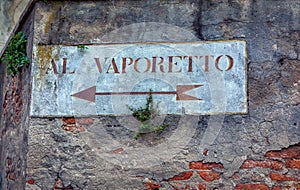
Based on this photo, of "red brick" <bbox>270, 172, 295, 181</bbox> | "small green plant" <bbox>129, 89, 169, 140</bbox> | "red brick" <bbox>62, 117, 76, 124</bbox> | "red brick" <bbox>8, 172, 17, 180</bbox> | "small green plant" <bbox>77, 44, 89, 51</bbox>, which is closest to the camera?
"red brick" <bbox>270, 172, 295, 181</bbox>

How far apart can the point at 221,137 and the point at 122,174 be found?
2.67ft

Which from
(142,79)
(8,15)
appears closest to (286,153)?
(142,79)

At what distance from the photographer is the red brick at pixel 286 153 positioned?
16.9 feet

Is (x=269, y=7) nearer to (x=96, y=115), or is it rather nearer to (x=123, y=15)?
(x=123, y=15)

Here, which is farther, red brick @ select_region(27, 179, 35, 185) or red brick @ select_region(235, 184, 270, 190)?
red brick @ select_region(27, 179, 35, 185)

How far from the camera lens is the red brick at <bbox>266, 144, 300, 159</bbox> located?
16.9 ft

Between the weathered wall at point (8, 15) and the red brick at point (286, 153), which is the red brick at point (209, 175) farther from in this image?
the weathered wall at point (8, 15)

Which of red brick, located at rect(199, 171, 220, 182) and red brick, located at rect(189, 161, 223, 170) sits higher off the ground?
red brick, located at rect(189, 161, 223, 170)

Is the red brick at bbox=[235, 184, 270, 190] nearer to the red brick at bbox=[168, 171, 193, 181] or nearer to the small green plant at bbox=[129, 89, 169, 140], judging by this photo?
the red brick at bbox=[168, 171, 193, 181]

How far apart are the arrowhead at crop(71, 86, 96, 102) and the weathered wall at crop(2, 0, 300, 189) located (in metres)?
0.18

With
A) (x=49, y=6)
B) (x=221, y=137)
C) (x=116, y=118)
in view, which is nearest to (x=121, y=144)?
(x=116, y=118)

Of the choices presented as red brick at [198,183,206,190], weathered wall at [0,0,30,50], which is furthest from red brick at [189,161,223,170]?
weathered wall at [0,0,30,50]

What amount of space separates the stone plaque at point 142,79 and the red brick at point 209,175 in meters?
0.47

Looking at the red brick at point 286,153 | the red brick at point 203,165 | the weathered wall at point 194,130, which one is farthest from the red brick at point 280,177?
the red brick at point 203,165
